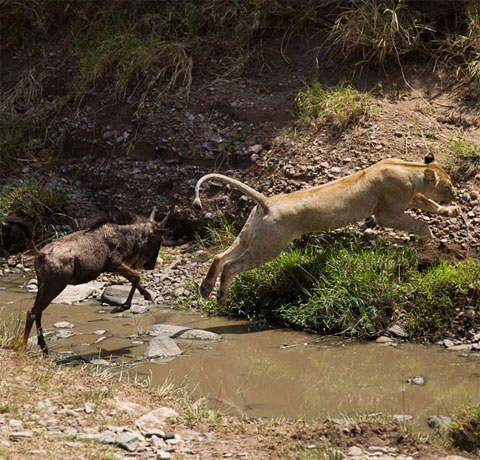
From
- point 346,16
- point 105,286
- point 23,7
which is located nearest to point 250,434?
point 105,286

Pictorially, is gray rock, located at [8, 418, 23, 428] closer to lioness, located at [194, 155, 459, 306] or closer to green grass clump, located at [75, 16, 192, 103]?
lioness, located at [194, 155, 459, 306]

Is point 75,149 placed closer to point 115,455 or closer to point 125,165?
point 125,165

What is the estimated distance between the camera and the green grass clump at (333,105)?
9812 mm

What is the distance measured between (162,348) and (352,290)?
6.21ft

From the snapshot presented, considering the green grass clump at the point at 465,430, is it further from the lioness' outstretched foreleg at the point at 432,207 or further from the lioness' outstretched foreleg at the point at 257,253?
the lioness' outstretched foreleg at the point at 432,207

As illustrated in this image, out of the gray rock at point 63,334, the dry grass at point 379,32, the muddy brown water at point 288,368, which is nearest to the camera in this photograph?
the muddy brown water at point 288,368

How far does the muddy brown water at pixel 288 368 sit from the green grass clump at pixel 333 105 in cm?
319

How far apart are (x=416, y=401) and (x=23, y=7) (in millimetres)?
10629

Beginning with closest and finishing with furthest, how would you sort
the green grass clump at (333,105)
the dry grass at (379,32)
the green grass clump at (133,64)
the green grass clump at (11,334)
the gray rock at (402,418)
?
1. the gray rock at (402,418)
2. the green grass clump at (11,334)
3. the green grass clump at (333,105)
4. the dry grass at (379,32)
5. the green grass clump at (133,64)

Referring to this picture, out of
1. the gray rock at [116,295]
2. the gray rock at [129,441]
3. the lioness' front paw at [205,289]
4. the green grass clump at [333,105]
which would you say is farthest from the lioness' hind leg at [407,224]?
the gray rock at [129,441]

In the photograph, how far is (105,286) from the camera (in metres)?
9.32

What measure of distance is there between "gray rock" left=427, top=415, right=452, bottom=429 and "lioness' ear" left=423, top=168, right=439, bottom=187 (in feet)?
11.2

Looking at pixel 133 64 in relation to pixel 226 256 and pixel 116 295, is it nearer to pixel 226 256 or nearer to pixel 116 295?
pixel 116 295

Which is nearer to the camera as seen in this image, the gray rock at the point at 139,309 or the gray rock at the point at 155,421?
the gray rock at the point at 155,421
